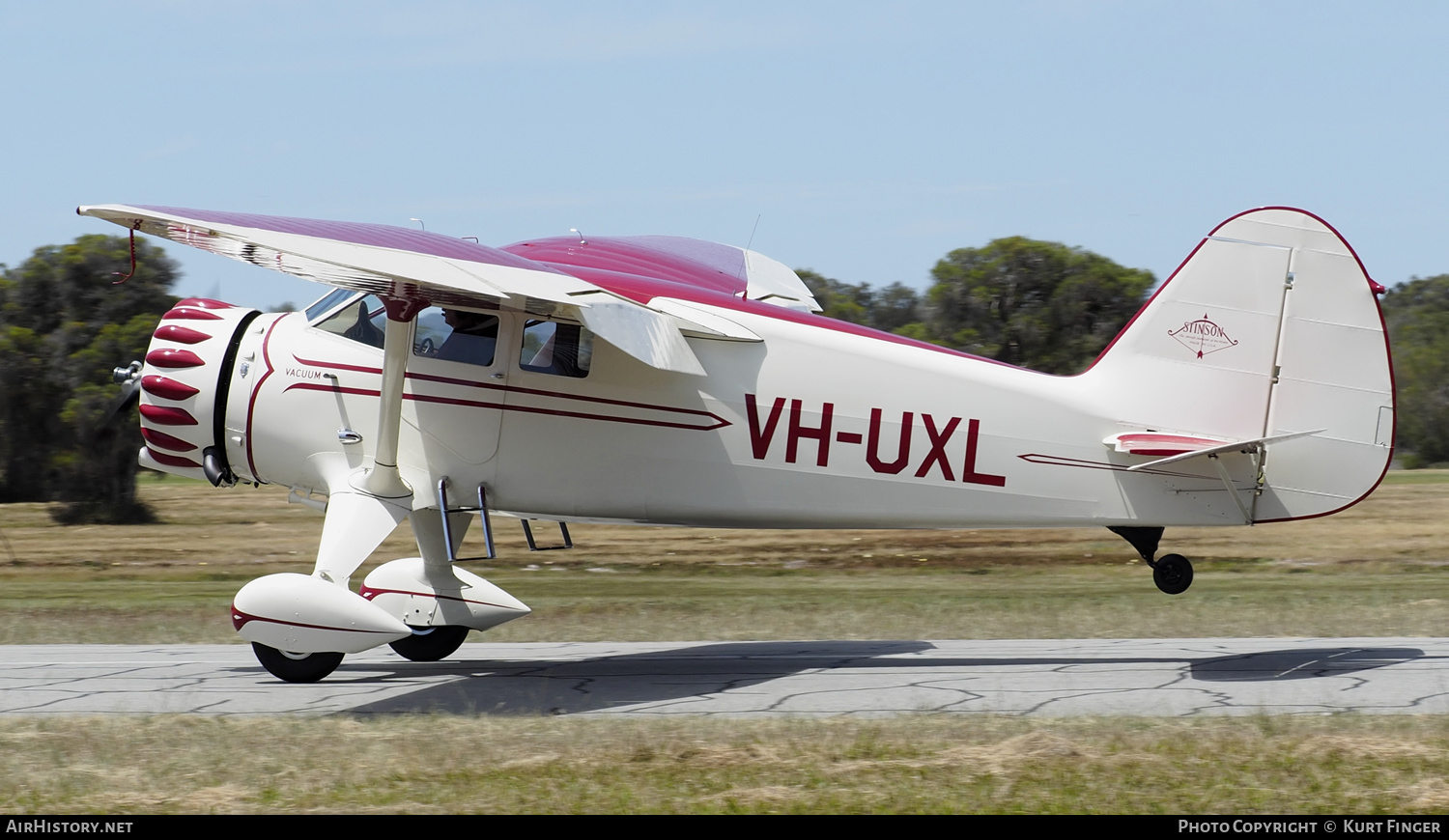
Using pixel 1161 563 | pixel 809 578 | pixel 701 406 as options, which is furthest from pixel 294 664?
pixel 809 578

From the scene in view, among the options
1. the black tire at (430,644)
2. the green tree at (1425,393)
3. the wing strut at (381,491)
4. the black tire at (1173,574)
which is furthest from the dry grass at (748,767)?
the green tree at (1425,393)

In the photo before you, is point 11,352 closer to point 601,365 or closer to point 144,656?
point 144,656

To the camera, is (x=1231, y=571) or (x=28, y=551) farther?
(x=28, y=551)

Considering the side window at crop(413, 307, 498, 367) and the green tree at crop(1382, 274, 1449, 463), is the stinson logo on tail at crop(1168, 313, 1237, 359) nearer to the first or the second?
the side window at crop(413, 307, 498, 367)

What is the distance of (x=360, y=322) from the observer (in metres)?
10.2

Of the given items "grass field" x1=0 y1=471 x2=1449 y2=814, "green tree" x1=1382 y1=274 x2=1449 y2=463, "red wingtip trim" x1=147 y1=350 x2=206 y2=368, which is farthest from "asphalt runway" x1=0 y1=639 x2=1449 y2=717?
"green tree" x1=1382 y1=274 x2=1449 y2=463

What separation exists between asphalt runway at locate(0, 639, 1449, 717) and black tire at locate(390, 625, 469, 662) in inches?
5.1

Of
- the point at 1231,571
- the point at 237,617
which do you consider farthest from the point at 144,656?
the point at 1231,571

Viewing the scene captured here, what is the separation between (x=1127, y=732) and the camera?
7.17m

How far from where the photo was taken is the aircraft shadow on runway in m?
9.06

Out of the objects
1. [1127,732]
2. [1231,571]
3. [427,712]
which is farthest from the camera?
[1231,571]

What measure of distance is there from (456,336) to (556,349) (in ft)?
2.68

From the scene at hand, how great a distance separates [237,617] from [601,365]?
309cm

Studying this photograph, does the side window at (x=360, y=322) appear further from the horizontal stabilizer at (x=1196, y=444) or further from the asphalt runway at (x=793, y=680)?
the horizontal stabilizer at (x=1196, y=444)
